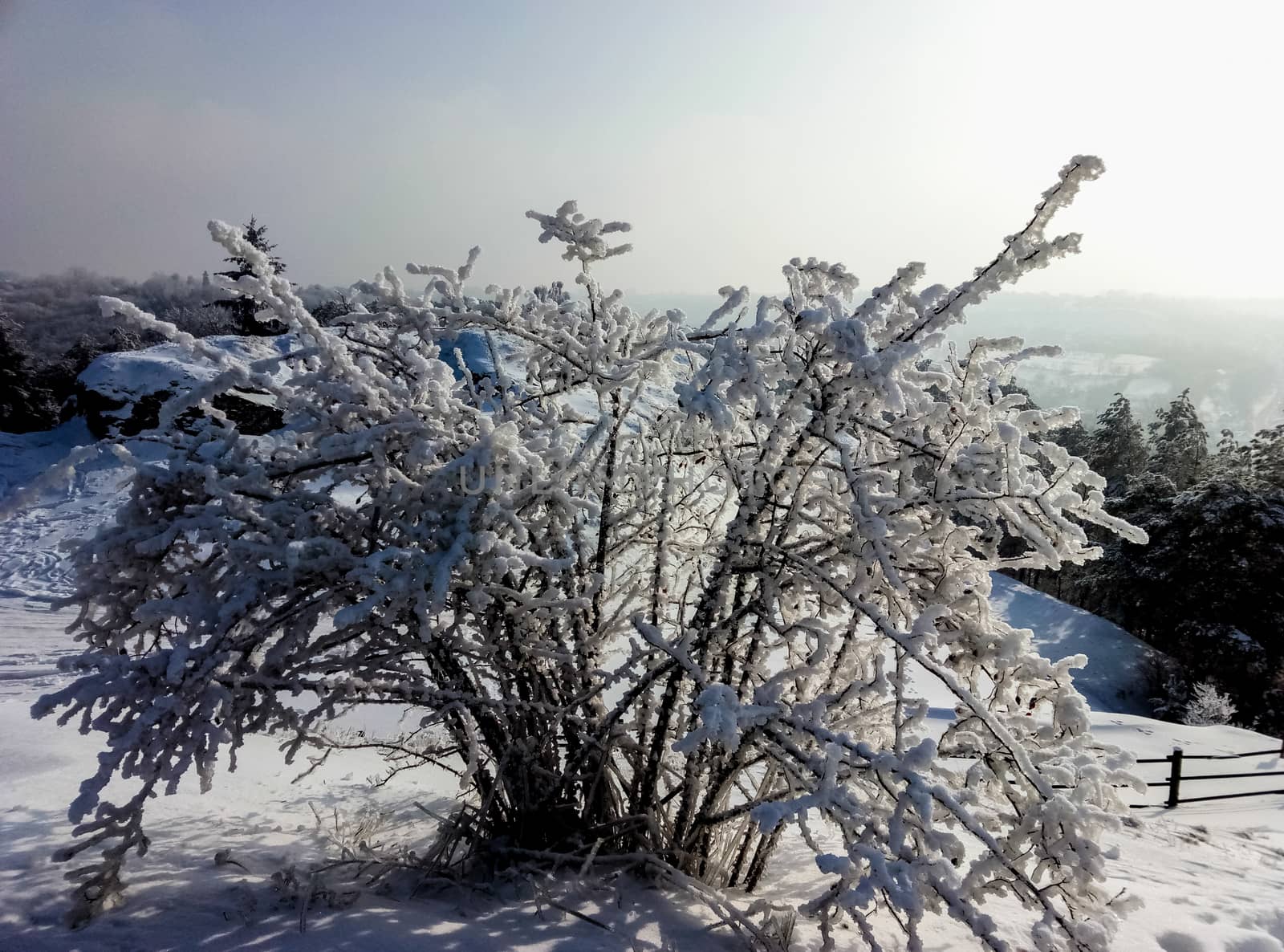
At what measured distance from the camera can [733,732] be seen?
2398 millimetres

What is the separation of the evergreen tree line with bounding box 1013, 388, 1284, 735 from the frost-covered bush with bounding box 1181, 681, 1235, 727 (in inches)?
5.5

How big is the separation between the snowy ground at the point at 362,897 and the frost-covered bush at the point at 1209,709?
9949 millimetres

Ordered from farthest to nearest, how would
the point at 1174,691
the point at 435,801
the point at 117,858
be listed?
the point at 1174,691
the point at 435,801
the point at 117,858

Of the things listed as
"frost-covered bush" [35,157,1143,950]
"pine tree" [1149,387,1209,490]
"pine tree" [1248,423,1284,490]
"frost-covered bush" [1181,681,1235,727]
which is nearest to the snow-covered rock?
"frost-covered bush" [35,157,1143,950]

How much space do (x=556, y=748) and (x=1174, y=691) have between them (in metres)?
22.3

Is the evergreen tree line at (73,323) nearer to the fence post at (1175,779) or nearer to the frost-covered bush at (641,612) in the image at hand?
the frost-covered bush at (641,612)

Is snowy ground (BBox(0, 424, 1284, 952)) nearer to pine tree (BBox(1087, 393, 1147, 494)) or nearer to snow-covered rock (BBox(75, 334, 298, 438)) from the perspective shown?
snow-covered rock (BBox(75, 334, 298, 438))

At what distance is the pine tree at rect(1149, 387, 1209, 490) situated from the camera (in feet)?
110

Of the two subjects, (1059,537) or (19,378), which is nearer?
(1059,537)

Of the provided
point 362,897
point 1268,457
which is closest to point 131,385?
point 362,897

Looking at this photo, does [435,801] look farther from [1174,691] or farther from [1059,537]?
[1174,691]

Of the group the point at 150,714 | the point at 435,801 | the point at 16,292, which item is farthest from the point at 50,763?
the point at 16,292

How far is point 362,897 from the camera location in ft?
10.2

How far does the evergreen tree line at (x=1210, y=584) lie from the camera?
62.3 ft
